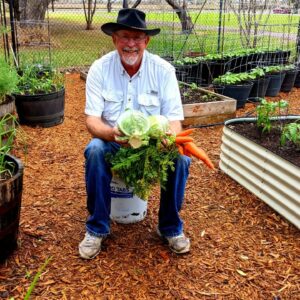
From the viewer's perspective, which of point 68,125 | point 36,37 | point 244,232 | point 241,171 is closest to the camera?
point 244,232

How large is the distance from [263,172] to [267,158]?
123 mm

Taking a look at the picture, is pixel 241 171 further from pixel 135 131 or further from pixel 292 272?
pixel 135 131

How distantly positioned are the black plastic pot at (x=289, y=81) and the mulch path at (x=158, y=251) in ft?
13.2

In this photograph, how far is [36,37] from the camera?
987 centimetres

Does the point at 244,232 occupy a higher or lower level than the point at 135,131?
lower

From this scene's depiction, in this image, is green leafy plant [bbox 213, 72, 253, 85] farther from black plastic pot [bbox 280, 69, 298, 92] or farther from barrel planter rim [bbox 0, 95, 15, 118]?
barrel planter rim [bbox 0, 95, 15, 118]

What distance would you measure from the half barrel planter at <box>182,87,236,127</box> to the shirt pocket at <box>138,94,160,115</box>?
7.40ft

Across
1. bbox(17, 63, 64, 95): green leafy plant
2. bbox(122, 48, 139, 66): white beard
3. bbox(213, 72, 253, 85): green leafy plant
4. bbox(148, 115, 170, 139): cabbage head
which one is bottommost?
bbox(213, 72, 253, 85): green leafy plant

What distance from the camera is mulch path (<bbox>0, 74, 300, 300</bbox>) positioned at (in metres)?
2.26

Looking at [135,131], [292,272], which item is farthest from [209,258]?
[135,131]

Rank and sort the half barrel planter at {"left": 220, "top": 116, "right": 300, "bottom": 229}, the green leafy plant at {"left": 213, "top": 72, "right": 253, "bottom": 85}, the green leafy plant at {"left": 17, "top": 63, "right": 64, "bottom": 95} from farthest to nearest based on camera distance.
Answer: the green leafy plant at {"left": 213, "top": 72, "right": 253, "bottom": 85} < the green leafy plant at {"left": 17, "top": 63, "right": 64, "bottom": 95} < the half barrel planter at {"left": 220, "top": 116, "right": 300, "bottom": 229}

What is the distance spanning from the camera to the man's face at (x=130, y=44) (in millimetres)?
2463

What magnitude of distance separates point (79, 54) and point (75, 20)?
776 centimetres

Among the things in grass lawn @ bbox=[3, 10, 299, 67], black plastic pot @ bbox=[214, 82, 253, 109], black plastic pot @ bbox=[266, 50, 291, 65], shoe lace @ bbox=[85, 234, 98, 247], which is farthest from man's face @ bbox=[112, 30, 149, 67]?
black plastic pot @ bbox=[266, 50, 291, 65]
